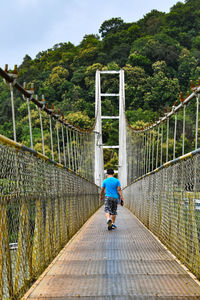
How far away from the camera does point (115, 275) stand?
10.3ft

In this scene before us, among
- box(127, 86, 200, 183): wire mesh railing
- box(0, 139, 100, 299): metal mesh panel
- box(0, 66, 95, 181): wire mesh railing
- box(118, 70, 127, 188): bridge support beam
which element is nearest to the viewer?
box(0, 139, 100, 299): metal mesh panel

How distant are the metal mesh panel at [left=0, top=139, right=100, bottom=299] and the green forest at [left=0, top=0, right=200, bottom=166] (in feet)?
87.4

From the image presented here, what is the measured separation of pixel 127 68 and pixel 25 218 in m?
43.9

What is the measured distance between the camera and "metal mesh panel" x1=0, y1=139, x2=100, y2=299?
241 cm

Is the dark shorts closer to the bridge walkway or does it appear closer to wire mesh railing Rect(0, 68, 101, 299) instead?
the bridge walkway

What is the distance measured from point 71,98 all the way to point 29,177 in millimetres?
42062

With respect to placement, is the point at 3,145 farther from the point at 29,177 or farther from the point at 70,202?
the point at 70,202

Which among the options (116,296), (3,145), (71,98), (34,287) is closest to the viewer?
(3,145)

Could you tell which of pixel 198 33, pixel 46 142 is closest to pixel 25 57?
pixel 198 33

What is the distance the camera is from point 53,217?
4.18 metres

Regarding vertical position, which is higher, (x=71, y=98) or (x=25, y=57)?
(x=25, y=57)

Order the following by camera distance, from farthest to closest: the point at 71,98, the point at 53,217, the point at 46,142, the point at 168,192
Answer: the point at 71,98, the point at 46,142, the point at 168,192, the point at 53,217

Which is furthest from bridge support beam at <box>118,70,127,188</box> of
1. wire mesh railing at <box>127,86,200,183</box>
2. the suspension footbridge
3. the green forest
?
the suspension footbridge

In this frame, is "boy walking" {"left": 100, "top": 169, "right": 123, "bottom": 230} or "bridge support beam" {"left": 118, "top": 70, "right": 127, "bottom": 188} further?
"bridge support beam" {"left": 118, "top": 70, "right": 127, "bottom": 188}
